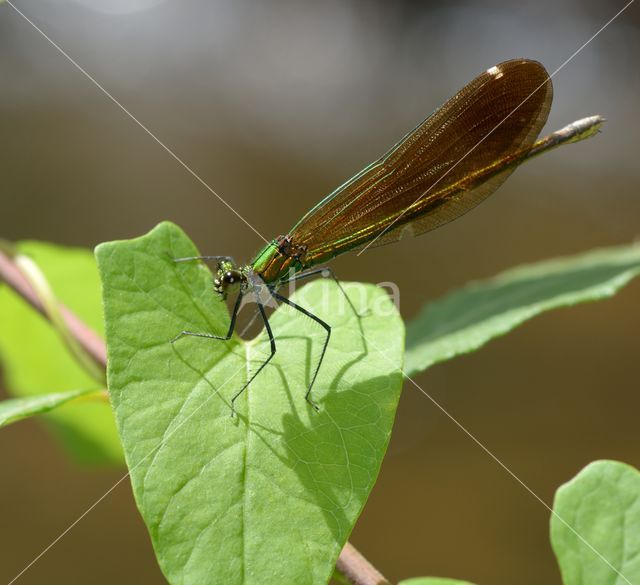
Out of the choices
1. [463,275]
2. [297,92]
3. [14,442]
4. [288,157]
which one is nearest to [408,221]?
[14,442]

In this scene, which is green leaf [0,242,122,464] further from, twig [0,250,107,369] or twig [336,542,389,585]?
twig [336,542,389,585]

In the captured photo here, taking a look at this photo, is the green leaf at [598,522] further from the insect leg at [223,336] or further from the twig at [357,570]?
the insect leg at [223,336]

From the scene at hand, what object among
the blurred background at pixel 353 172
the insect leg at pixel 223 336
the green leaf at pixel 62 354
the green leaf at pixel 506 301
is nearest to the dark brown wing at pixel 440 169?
the green leaf at pixel 506 301

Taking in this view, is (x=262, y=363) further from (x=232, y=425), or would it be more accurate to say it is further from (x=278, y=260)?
(x=278, y=260)

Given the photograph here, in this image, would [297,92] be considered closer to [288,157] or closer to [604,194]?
[288,157]

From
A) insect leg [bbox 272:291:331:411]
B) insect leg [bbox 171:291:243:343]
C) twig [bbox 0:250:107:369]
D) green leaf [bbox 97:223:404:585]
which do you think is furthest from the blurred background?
green leaf [bbox 97:223:404:585]
